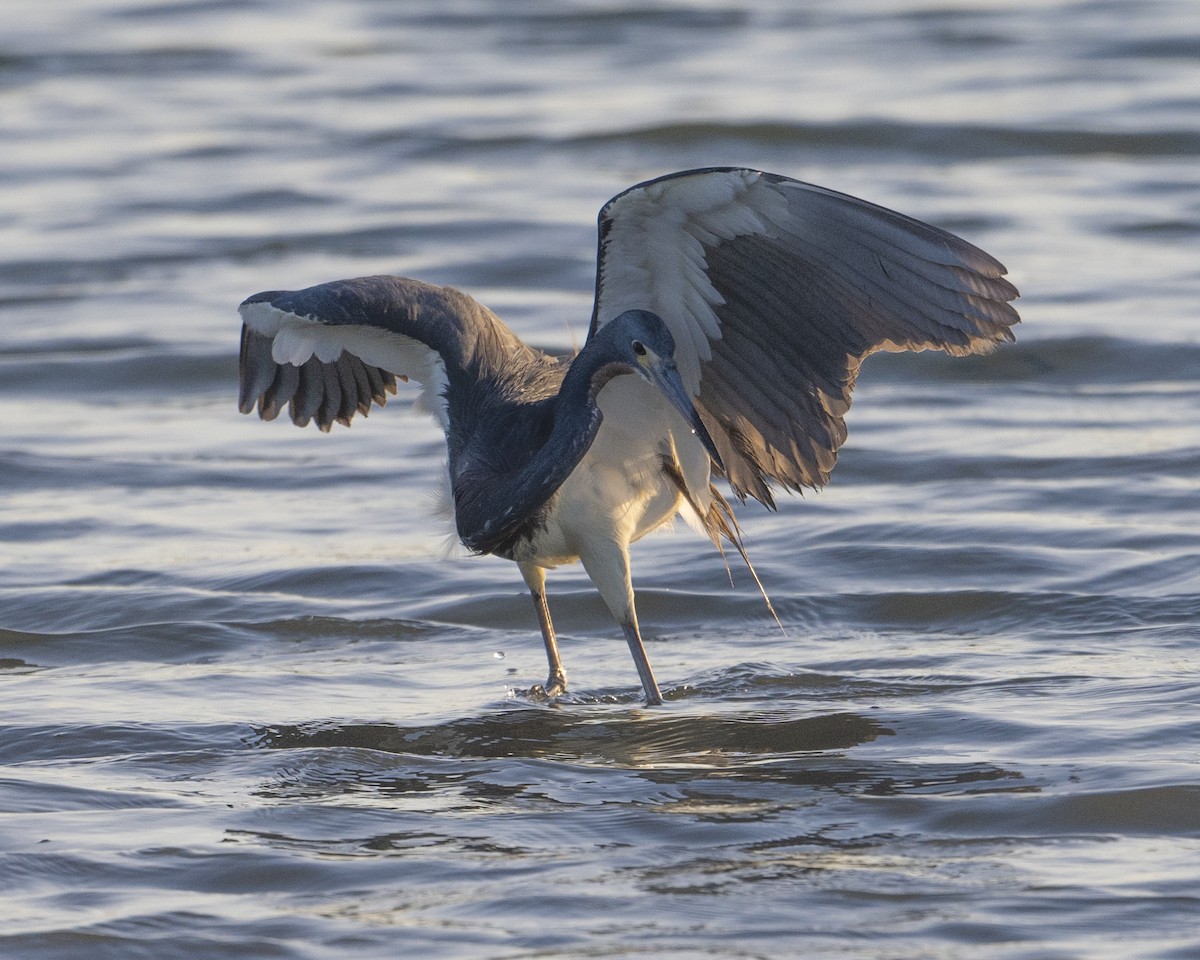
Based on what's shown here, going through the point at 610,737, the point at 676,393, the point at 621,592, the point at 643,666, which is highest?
the point at 676,393

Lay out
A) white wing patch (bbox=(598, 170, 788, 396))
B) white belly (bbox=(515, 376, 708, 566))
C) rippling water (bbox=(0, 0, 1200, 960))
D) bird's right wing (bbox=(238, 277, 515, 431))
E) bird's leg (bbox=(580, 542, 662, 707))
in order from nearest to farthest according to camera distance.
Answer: rippling water (bbox=(0, 0, 1200, 960)) < white wing patch (bbox=(598, 170, 788, 396)) < white belly (bbox=(515, 376, 708, 566)) < bird's leg (bbox=(580, 542, 662, 707)) < bird's right wing (bbox=(238, 277, 515, 431))

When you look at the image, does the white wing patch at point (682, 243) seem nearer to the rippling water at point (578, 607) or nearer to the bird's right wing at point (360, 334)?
the bird's right wing at point (360, 334)

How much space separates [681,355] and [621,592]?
2.64 ft

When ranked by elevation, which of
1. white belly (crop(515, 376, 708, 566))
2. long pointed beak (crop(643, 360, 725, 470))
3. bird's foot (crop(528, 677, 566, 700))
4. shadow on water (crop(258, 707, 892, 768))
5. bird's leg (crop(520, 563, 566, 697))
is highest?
long pointed beak (crop(643, 360, 725, 470))

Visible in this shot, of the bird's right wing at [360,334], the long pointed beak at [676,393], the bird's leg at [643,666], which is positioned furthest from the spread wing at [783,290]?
the bird's right wing at [360,334]

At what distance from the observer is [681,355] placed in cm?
598

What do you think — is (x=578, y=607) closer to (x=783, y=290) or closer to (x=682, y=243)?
(x=783, y=290)

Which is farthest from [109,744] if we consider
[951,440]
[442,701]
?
[951,440]

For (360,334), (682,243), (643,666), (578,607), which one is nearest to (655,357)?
(682,243)

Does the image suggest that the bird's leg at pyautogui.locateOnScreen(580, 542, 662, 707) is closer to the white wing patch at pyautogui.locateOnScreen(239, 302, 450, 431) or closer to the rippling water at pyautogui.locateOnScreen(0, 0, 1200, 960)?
the rippling water at pyautogui.locateOnScreen(0, 0, 1200, 960)

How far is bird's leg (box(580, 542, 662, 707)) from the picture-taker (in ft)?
20.4

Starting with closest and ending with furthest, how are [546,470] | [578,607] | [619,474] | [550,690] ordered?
1. [546,470]
2. [619,474]
3. [550,690]
4. [578,607]

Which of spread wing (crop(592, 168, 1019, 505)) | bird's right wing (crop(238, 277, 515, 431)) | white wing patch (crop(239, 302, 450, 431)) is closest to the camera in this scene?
spread wing (crop(592, 168, 1019, 505))

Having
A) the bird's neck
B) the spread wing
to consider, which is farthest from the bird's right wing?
the spread wing
